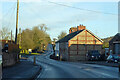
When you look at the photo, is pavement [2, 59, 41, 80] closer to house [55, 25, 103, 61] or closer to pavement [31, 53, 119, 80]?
pavement [31, 53, 119, 80]

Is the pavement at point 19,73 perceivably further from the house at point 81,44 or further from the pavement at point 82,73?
the house at point 81,44

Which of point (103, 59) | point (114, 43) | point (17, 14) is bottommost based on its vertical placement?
point (103, 59)

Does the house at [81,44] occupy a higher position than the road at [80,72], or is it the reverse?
the house at [81,44]

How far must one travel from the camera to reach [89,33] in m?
50.2

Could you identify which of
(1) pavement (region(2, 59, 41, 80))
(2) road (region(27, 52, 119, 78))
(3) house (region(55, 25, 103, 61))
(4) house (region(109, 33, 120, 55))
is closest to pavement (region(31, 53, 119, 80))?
(2) road (region(27, 52, 119, 78))

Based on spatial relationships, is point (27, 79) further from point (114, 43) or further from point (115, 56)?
point (114, 43)

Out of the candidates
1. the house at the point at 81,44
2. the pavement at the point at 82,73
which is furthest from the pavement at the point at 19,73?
the house at the point at 81,44

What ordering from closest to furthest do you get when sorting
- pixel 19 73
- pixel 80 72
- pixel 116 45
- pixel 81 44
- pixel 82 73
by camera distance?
pixel 19 73 < pixel 82 73 < pixel 80 72 < pixel 116 45 < pixel 81 44

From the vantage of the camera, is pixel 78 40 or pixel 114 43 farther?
pixel 78 40

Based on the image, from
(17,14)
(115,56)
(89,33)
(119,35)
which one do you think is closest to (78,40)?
(89,33)

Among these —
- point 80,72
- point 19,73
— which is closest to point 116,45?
point 80,72

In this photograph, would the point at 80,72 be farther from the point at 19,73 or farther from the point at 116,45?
the point at 116,45

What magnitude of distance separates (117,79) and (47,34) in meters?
73.4

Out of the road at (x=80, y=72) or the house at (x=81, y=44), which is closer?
the road at (x=80, y=72)
